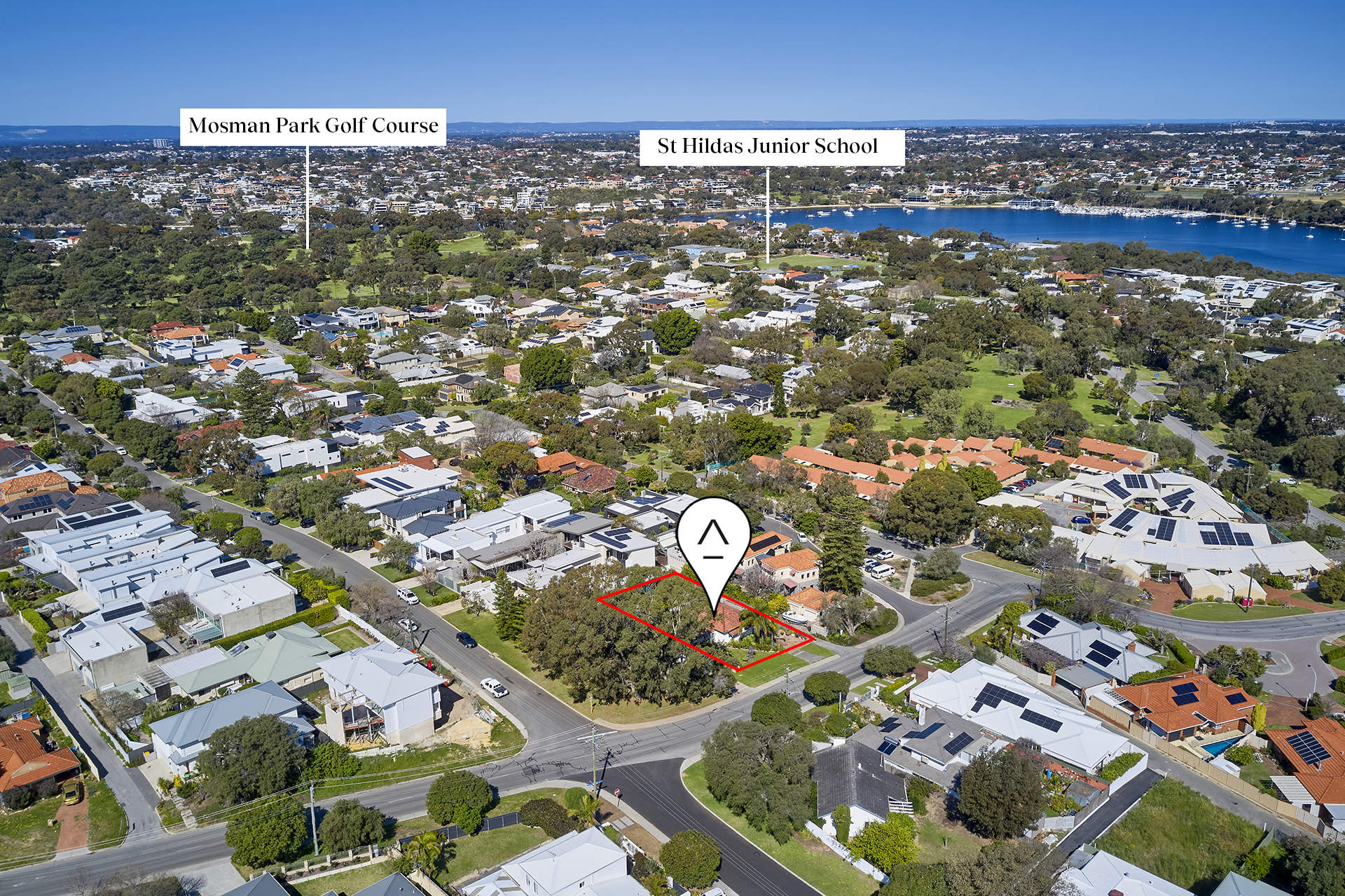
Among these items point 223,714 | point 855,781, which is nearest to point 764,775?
point 855,781

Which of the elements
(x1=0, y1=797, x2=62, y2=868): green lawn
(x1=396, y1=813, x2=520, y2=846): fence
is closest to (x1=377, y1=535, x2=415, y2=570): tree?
(x1=0, y1=797, x2=62, y2=868): green lawn

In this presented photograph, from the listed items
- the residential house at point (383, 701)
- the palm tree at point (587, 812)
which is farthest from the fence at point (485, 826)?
the residential house at point (383, 701)

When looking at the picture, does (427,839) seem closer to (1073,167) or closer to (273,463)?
(273,463)

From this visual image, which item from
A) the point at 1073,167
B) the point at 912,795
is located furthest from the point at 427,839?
the point at 1073,167

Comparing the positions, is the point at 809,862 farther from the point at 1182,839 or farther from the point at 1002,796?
the point at 1182,839

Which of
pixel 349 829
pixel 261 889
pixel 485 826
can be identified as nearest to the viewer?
pixel 261 889

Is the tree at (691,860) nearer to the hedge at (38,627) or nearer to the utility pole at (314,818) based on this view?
the utility pole at (314,818)

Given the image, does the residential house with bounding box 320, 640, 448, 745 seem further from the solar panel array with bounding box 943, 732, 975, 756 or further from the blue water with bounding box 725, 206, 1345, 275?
the blue water with bounding box 725, 206, 1345, 275
